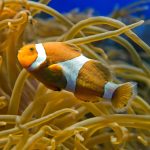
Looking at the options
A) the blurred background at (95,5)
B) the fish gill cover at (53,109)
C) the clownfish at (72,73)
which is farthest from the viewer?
the blurred background at (95,5)

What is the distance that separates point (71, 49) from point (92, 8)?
1607 mm

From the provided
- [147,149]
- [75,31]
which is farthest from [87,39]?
[147,149]

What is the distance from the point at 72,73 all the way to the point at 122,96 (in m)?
0.12

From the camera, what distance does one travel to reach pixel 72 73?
85 cm

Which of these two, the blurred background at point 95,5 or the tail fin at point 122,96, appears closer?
the tail fin at point 122,96

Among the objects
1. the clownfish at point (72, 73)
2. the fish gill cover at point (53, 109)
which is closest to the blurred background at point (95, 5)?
the fish gill cover at point (53, 109)

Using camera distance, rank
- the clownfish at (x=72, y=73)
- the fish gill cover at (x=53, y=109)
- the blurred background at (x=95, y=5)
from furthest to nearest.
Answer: the blurred background at (x=95, y=5) < the fish gill cover at (x=53, y=109) < the clownfish at (x=72, y=73)

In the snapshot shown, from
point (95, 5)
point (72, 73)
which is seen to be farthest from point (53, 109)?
point (95, 5)

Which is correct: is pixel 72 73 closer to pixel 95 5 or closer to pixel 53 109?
pixel 53 109

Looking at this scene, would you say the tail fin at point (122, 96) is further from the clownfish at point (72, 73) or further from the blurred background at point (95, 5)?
the blurred background at point (95, 5)

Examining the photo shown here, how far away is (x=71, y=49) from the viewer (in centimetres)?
88

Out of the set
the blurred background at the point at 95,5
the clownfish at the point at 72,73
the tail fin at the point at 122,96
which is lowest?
the blurred background at the point at 95,5

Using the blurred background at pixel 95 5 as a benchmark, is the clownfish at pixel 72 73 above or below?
above

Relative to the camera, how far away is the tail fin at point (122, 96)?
0.86 m
